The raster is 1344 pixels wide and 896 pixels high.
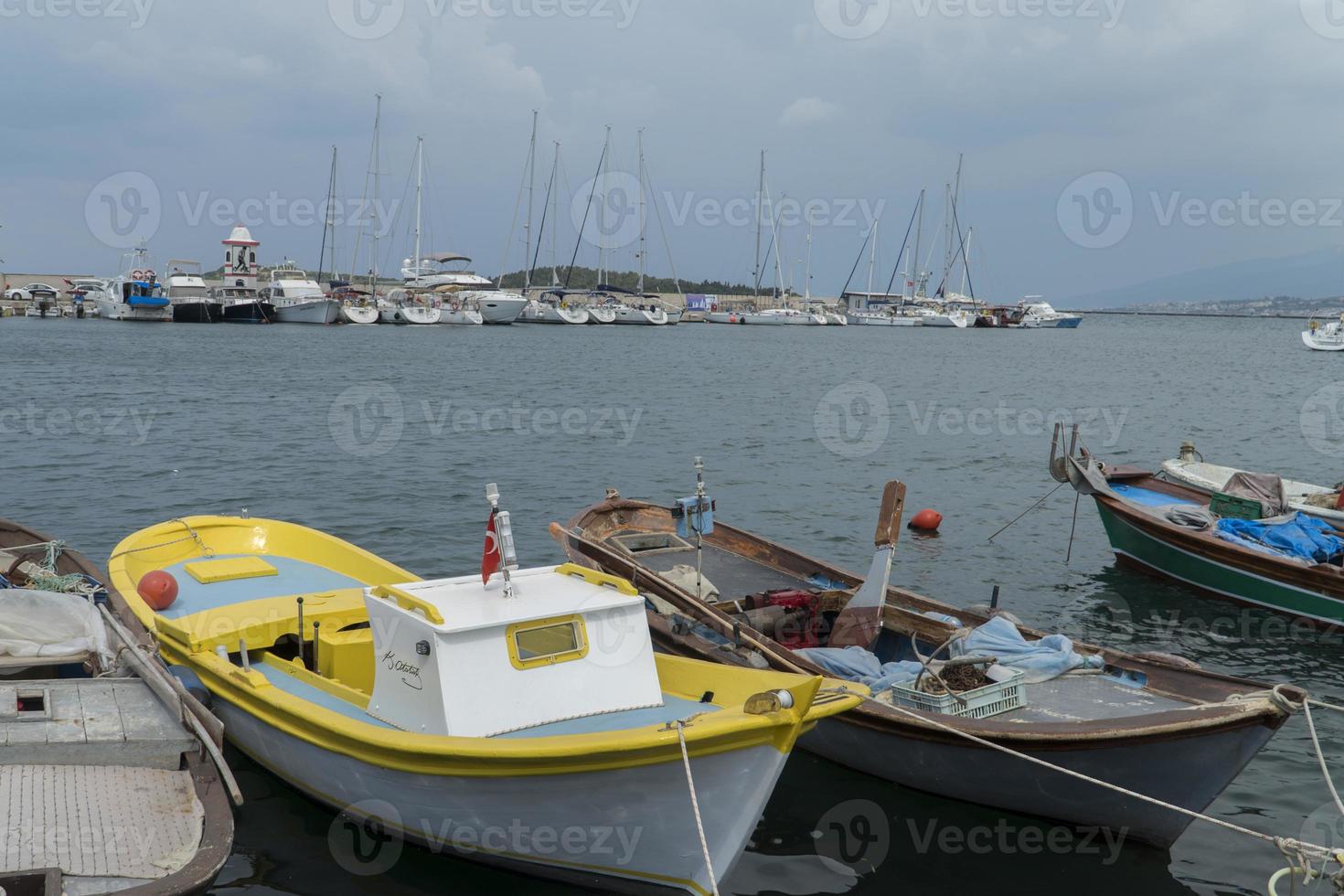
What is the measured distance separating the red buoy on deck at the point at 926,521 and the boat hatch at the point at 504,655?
1294 cm

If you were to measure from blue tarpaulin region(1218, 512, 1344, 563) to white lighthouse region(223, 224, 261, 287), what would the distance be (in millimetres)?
85175

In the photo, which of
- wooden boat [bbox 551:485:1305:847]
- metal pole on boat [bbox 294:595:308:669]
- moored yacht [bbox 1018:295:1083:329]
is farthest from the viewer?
moored yacht [bbox 1018:295:1083:329]

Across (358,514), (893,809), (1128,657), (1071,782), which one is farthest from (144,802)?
(358,514)

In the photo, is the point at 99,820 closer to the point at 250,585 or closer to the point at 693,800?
the point at 693,800

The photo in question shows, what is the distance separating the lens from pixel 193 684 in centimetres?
938

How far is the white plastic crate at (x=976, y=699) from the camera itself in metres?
8.98

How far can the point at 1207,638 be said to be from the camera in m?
14.4

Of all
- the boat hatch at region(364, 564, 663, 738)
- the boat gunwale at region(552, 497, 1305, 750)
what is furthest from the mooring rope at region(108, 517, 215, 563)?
the boat gunwale at region(552, 497, 1305, 750)

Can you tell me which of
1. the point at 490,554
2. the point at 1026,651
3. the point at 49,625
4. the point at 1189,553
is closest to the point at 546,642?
the point at 490,554

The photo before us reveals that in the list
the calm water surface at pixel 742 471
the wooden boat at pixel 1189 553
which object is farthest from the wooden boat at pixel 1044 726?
the wooden boat at pixel 1189 553

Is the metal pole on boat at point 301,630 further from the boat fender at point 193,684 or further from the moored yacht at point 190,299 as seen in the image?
the moored yacht at point 190,299

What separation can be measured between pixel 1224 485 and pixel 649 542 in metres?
10.3

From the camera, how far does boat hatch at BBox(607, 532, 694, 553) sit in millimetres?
14430

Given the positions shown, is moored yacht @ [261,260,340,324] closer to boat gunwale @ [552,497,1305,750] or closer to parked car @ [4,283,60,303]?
parked car @ [4,283,60,303]
